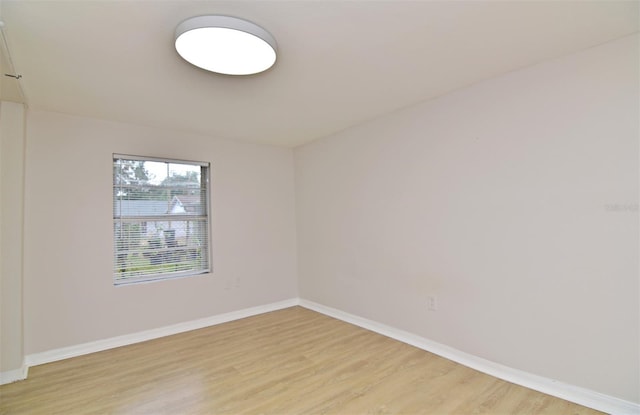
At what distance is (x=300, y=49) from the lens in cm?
205

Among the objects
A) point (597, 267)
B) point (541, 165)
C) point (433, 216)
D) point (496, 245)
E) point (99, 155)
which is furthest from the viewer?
point (99, 155)

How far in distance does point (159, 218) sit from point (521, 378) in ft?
12.4

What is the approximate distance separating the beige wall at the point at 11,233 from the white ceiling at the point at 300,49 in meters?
0.29

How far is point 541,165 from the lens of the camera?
2.28 metres

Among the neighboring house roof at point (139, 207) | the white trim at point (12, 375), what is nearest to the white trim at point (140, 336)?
the white trim at point (12, 375)

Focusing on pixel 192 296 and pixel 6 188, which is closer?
pixel 6 188

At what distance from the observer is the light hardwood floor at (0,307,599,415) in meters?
2.10

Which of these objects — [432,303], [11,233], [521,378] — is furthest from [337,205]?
[11,233]

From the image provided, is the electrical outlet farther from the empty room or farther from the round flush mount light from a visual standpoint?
the round flush mount light

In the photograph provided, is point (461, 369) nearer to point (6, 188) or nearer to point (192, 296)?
point (192, 296)

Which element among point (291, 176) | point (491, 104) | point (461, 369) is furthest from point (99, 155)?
point (461, 369)

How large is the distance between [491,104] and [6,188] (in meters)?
4.06

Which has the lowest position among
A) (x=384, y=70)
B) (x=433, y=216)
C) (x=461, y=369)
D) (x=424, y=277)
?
(x=461, y=369)

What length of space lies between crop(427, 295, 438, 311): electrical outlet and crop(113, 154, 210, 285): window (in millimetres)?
2658
